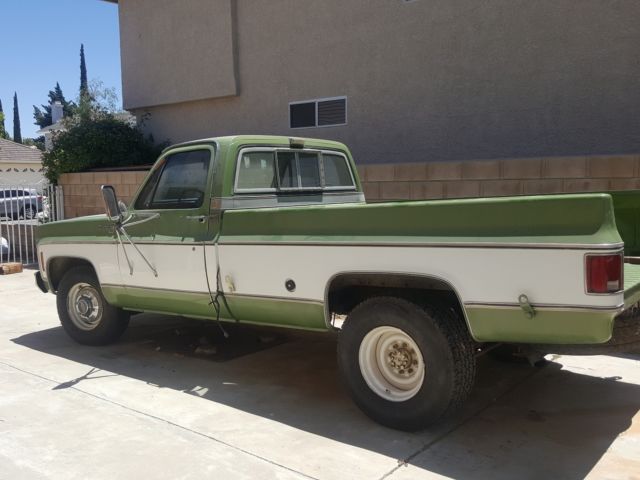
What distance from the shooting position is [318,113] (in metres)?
11.1

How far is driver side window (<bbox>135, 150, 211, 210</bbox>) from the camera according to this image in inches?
214

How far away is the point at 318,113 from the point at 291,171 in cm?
551

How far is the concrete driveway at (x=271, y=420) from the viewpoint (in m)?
3.86

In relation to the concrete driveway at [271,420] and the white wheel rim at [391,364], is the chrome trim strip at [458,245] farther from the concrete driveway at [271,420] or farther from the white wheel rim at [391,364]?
the concrete driveway at [271,420]

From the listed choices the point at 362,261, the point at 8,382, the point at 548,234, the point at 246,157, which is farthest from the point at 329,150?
the point at 8,382

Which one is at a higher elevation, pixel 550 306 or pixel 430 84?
pixel 430 84

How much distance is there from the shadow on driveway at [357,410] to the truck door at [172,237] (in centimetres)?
70

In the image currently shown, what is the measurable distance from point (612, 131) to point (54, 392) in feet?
23.2

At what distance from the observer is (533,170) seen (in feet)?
23.9

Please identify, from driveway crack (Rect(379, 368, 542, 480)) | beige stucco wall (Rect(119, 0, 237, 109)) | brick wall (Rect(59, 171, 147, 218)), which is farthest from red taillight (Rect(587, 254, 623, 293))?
beige stucco wall (Rect(119, 0, 237, 109))

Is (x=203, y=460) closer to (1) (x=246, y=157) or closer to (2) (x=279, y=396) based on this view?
(2) (x=279, y=396)

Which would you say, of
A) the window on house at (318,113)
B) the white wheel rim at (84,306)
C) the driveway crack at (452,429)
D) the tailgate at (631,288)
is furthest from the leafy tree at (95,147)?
the tailgate at (631,288)

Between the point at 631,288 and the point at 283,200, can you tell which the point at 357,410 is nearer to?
the point at 283,200

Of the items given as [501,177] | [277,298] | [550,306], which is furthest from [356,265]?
[501,177]
